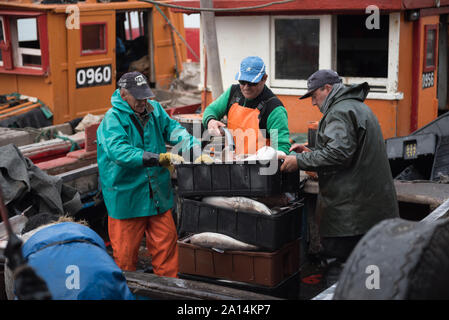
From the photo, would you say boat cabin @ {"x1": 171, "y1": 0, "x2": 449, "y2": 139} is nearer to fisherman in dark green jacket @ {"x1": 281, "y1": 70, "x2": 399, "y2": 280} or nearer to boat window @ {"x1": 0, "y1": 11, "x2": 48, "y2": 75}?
boat window @ {"x1": 0, "y1": 11, "x2": 48, "y2": 75}

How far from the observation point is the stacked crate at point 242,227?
419 centimetres

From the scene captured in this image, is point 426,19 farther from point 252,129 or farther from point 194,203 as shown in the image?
point 194,203

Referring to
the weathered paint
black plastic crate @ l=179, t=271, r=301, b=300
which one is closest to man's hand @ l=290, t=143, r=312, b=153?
black plastic crate @ l=179, t=271, r=301, b=300

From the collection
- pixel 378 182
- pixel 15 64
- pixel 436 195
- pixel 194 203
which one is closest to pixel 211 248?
pixel 194 203

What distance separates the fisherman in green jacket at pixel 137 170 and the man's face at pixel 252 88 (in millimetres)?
603

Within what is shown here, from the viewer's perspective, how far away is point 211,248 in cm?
443

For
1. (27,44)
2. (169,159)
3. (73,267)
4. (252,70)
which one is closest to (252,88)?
(252,70)

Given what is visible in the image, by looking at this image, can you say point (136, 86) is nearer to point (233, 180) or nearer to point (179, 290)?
point (233, 180)

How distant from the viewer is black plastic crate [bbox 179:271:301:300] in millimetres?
4406

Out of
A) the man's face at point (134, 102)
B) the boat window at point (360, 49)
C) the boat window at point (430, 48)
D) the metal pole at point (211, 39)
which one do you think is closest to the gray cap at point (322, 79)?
the man's face at point (134, 102)

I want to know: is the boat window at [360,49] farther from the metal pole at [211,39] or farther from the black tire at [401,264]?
A: the black tire at [401,264]

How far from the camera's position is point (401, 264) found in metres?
2.59

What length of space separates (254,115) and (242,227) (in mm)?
1079

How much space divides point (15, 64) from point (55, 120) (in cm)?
127
